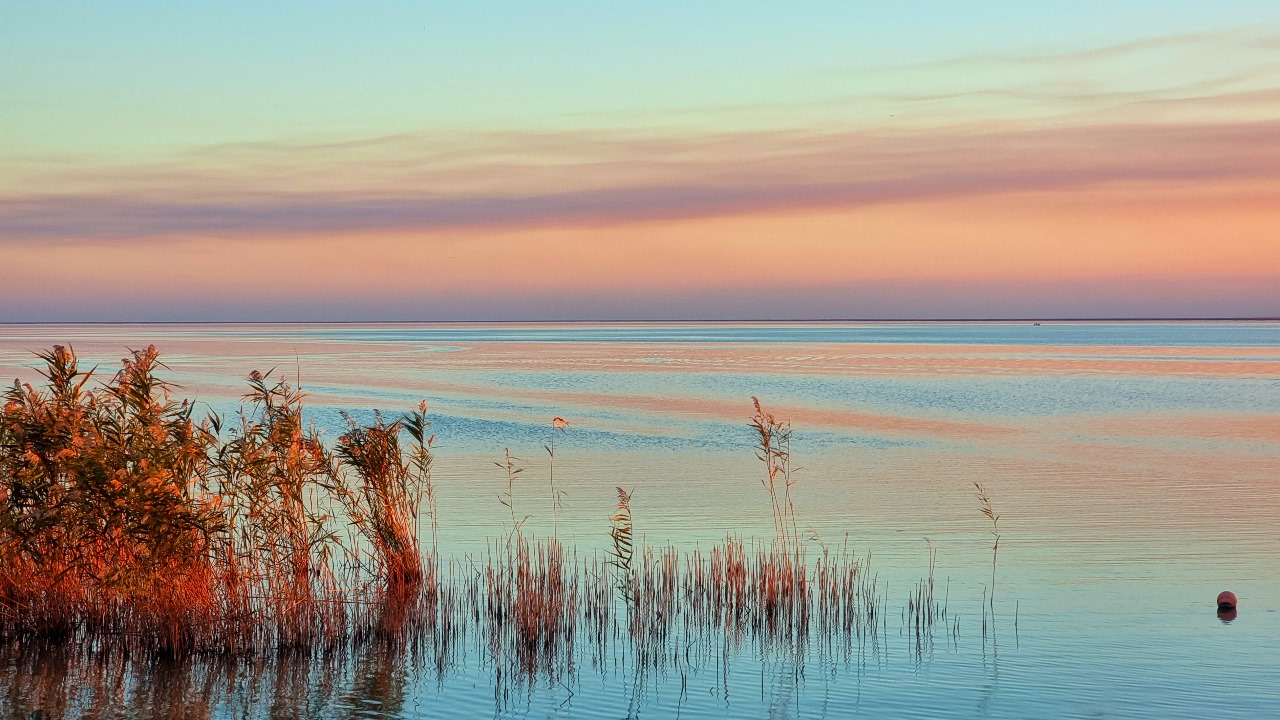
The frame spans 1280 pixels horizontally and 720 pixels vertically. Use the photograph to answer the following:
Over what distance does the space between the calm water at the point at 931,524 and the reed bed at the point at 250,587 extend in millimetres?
443

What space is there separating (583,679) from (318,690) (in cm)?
227

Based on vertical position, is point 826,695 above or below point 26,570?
below

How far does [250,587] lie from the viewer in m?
11.2

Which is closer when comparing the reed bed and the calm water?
the calm water

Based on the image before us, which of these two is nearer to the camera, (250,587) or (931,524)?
(250,587)

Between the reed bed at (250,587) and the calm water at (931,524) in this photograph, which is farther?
the reed bed at (250,587)

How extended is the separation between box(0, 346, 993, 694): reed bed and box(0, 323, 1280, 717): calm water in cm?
44

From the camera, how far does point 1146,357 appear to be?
268 ft

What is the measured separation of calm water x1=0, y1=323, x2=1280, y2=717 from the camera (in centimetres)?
1012

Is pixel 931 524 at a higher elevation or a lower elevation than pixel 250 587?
higher

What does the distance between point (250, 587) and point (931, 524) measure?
10.5 metres

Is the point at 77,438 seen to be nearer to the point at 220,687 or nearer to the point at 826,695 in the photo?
the point at 220,687

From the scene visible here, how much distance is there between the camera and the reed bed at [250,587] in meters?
10.8

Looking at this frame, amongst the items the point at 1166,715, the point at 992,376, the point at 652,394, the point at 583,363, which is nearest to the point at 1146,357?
the point at 992,376
